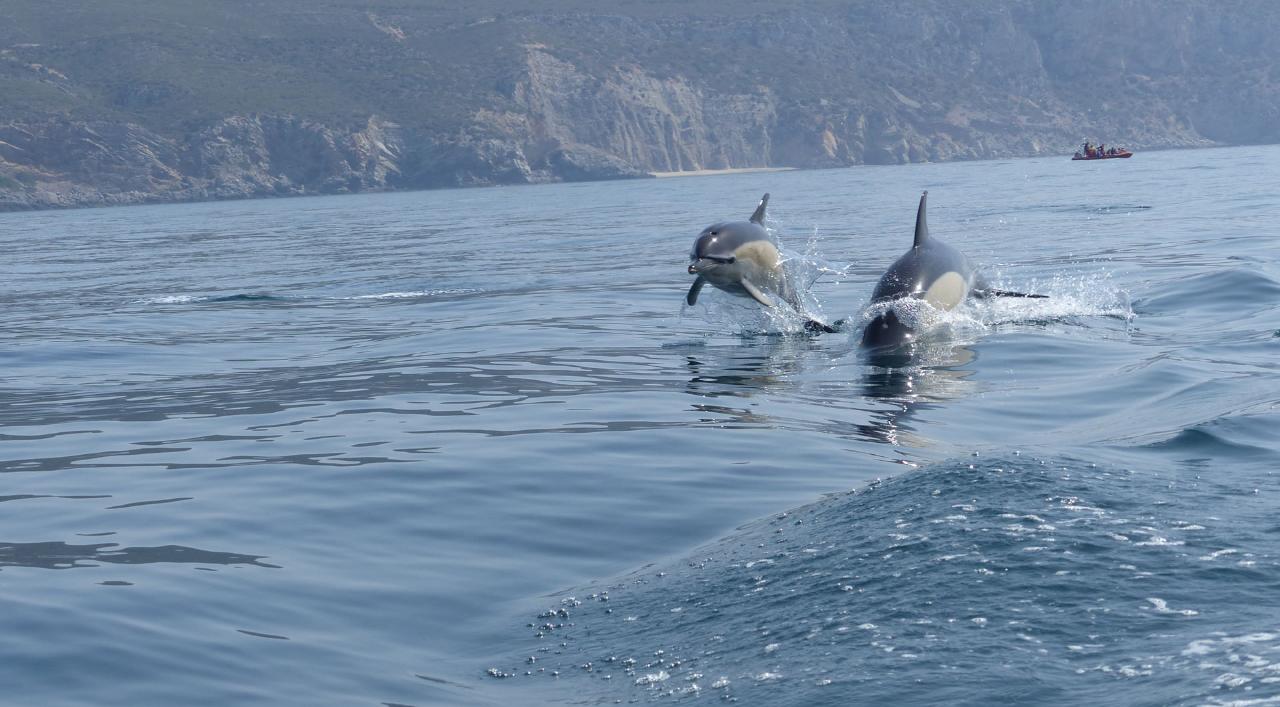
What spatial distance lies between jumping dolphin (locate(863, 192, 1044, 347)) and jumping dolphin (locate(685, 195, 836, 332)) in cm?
136

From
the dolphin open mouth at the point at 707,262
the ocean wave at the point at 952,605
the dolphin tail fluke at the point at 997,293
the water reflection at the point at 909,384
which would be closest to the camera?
the ocean wave at the point at 952,605

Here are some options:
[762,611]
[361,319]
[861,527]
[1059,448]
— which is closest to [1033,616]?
[762,611]

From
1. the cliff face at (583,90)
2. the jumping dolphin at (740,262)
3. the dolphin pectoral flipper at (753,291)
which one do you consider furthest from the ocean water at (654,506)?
the cliff face at (583,90)

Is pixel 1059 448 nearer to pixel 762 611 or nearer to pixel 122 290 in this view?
pixel 762 611

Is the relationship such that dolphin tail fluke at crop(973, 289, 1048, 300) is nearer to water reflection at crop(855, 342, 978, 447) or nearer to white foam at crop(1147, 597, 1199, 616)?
water reflection at crop(855, 342, 978, 447)

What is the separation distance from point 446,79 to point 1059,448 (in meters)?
146

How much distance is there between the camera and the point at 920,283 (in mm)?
15844

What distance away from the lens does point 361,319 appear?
2173cm

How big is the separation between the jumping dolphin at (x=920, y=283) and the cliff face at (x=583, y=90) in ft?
344

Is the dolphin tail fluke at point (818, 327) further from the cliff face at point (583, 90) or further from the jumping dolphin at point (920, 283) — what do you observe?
the cliff face at point (583, 90)

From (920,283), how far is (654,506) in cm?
774

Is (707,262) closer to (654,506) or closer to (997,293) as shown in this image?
(997,293)

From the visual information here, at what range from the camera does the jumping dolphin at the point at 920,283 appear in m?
15.5

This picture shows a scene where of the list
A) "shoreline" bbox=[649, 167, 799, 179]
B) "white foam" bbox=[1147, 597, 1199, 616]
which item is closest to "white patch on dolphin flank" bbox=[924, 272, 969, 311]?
"white foam" bbox=[1147, 597, 1199, 616]
